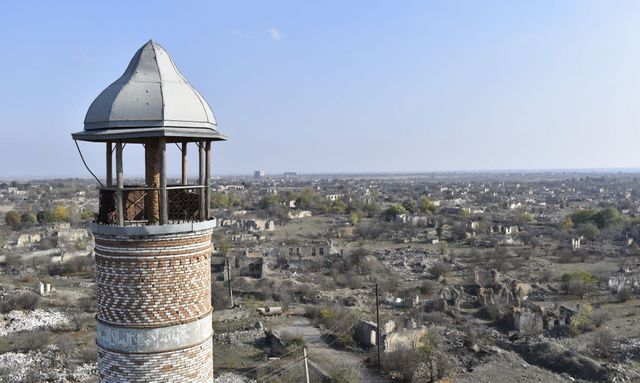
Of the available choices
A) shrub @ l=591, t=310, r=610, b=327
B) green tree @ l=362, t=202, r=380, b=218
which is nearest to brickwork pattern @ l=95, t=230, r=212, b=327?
shrub @ l=591, t=310, r=610, b=327

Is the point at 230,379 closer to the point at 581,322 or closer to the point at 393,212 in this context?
the point at 581,322

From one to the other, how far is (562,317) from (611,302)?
522 cm

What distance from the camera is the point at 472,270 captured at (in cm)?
3347

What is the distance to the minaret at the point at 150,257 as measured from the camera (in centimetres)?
552

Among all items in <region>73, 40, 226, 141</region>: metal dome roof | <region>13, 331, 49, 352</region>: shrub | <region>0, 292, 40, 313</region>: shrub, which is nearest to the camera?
<region>73, 40, 226, 141</region>: metal dome roof

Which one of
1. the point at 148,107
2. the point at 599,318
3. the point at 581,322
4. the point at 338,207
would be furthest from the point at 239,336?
the point at 338,207

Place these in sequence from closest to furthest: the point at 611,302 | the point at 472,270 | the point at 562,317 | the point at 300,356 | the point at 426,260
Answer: the point at 300,356 < the point at 562,317 < the point at 611,302 < the point at 472,270 < the point at 426,260

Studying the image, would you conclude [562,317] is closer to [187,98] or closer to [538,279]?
[538,279]

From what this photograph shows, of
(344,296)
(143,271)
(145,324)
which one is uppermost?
(143,271)

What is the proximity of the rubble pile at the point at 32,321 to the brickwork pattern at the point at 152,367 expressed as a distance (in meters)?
18.1

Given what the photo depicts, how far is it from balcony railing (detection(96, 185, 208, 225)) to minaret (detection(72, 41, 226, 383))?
0.02m

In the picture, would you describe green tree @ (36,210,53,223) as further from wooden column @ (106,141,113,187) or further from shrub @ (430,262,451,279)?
wooden column @ (106,141,113,187)

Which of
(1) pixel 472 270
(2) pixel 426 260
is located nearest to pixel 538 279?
(1) pixel 472 270

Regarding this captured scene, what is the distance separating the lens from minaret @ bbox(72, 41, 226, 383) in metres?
5.52
